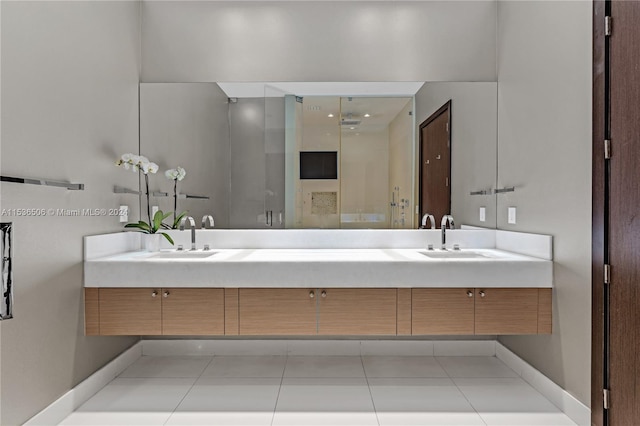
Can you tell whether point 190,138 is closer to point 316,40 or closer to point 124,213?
point 124,213

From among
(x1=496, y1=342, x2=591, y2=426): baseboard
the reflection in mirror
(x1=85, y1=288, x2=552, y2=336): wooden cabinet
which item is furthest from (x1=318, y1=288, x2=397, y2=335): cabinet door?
(x1=496, y1=342, x2=591, y2=426): baseboard

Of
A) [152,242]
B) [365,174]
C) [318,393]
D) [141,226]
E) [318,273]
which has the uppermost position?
[365,174]

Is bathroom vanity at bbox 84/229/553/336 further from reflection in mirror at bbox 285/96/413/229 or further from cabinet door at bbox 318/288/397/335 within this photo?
reflection in mirror at bbox 285/96/413/229

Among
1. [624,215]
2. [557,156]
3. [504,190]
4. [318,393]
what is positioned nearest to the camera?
[624,215]

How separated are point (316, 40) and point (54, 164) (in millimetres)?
1827

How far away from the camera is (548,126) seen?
2281mm

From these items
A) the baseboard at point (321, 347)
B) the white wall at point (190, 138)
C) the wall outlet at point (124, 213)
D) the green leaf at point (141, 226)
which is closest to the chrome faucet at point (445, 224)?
the baseboard at point (321, 347)

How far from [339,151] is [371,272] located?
1035 millimetres

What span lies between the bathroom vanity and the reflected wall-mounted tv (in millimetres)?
873

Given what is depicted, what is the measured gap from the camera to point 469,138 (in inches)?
116

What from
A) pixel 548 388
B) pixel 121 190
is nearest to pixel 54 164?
pixel 121 190

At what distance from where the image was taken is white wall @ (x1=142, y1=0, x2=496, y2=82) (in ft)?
9.52

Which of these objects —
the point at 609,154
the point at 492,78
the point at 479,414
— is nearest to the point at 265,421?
the point at 479,414

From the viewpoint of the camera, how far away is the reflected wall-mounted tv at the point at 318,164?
2.91 meters
